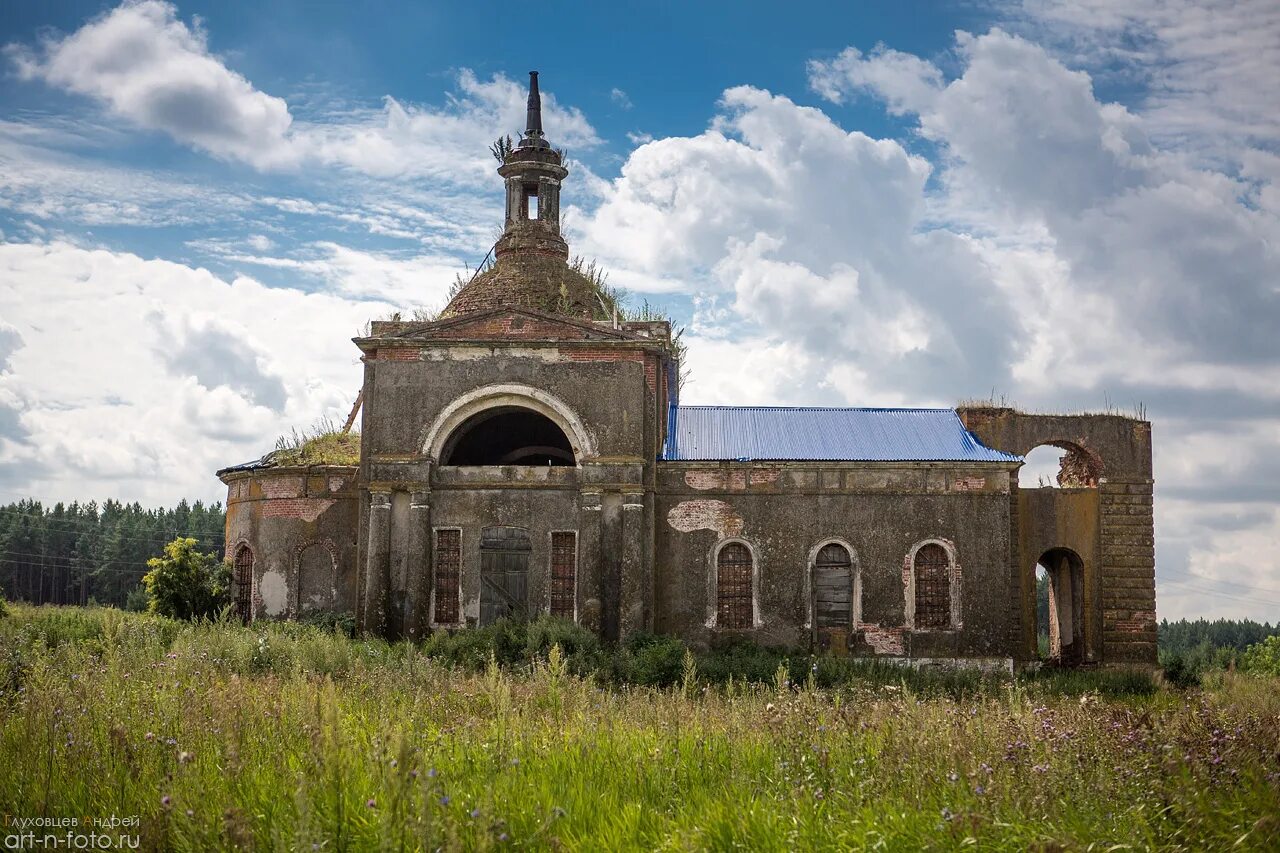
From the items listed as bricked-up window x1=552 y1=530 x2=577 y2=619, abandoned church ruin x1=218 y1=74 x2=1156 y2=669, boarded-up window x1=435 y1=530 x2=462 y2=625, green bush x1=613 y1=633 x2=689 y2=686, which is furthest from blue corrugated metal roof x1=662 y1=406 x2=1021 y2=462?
boarded-up window x1=435 y1=530 x2=462 y2=625

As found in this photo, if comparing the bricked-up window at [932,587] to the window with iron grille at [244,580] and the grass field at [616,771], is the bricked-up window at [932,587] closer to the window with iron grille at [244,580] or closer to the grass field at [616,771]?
the grass field at [616,771]

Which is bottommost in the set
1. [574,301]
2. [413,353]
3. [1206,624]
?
[1206,624]

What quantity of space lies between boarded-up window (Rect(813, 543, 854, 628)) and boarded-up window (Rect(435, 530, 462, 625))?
700 centimetres

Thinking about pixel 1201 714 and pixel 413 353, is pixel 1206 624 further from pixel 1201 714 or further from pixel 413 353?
pixel 1201 714

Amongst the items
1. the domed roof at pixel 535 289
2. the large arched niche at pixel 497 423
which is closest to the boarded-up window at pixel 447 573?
the large arched niche at pixel 497 423

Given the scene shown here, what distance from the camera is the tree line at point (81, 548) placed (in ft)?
239

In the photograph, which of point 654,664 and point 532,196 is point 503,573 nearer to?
point 654,664

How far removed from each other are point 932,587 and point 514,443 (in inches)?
385

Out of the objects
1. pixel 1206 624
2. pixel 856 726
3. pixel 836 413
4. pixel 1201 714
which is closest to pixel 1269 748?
pixel 1201 714

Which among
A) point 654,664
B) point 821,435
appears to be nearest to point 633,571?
point 654,664

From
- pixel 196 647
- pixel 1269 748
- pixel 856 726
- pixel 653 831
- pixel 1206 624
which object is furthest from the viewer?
pixel 1206 624

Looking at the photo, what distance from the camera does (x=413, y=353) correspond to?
22.6 meters

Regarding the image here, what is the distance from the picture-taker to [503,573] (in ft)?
73.0

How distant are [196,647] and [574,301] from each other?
13519mm
